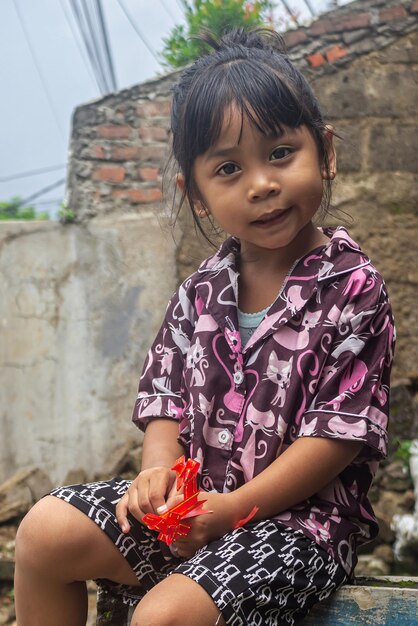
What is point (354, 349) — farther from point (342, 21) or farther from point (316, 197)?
point (342, 21)

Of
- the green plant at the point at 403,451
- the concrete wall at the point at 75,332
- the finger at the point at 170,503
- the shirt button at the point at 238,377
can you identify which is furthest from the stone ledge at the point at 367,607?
the concrete wall at the point at 75,332

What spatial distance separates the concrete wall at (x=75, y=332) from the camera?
14.3 ft

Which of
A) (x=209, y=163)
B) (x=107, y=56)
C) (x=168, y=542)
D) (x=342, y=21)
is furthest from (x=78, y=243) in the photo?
(x=107, y=56)

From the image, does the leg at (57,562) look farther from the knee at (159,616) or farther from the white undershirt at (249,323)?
the white undershirt at (249,323)

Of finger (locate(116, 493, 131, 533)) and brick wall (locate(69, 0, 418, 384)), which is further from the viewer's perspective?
brick wall (locate(69, 0, 418, 384))

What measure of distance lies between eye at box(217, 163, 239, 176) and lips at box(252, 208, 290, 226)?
0.12 metres

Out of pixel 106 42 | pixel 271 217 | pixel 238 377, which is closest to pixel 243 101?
pixel 271 217

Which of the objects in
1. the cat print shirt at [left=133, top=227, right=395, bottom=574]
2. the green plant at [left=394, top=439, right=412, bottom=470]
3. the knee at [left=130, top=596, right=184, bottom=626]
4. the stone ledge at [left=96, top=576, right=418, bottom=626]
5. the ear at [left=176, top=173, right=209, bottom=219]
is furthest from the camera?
the green plant at [left=394, top=439, right=412, bottom=470]

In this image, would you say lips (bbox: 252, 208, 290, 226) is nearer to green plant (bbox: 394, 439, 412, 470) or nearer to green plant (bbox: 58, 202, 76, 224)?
green plant (bbox: 394, 439, 412, 470)

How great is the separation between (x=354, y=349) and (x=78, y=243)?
2874mm

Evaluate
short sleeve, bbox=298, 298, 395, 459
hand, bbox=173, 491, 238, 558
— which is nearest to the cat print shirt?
short sleeve, bbox=298, 298, 395, 459

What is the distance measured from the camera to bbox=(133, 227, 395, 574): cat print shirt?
5.83 feet

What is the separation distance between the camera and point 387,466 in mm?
3756

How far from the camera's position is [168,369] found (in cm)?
211
